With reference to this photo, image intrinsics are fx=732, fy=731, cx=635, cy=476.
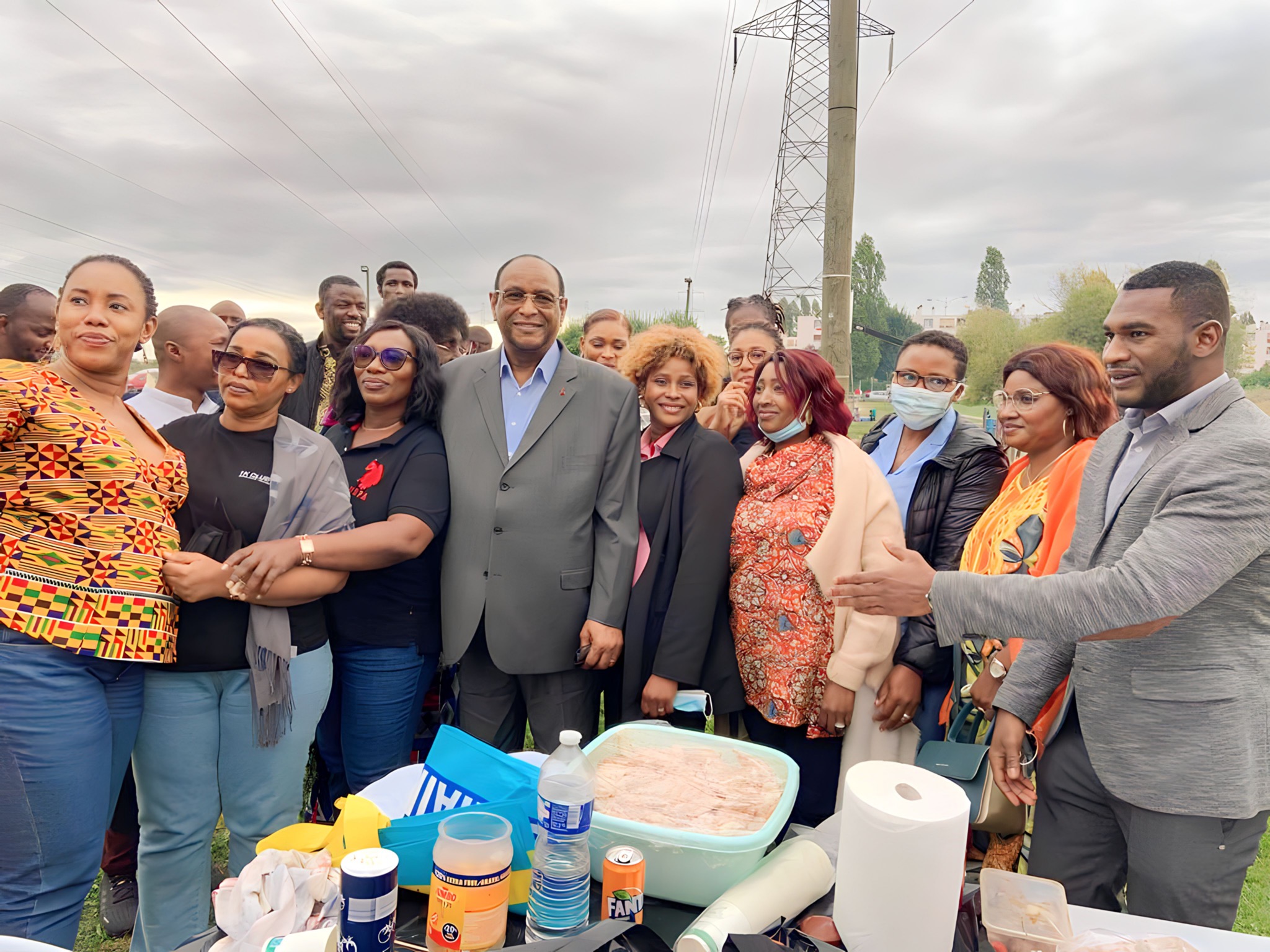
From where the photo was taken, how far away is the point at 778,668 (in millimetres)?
2816

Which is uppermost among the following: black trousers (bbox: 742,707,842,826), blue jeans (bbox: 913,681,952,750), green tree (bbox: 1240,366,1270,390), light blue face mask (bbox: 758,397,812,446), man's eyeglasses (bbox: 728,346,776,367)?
green tree (bbox: 1240,366,1270,390)

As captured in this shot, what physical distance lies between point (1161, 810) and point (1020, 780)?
15.6 inches

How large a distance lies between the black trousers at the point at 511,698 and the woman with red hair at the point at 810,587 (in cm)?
69

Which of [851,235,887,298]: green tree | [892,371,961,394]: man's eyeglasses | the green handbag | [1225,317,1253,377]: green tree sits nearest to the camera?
the green handbag

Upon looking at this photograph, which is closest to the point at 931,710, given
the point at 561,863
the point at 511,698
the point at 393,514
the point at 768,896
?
the point at 511,698

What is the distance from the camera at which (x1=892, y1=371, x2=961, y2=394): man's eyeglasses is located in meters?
3.35

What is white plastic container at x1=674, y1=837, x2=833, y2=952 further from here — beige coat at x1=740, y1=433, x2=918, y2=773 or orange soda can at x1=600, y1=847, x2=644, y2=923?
beige coat at x1=740, y1=433, x2=918, y2=773

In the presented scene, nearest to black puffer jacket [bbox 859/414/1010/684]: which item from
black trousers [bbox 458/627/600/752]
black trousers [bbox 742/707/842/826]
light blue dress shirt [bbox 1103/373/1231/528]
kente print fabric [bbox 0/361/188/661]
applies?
black trousers [bbox 742/707/842/826]

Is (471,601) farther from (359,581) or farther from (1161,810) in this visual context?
(1161,810)

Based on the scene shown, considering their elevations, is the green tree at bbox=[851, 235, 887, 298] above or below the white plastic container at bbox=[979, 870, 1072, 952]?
above

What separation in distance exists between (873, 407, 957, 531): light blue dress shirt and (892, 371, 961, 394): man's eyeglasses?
0.40 ft

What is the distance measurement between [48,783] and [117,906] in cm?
154

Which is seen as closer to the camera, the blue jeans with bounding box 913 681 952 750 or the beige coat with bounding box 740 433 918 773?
the beige coat with bounding box 740 433 918 773

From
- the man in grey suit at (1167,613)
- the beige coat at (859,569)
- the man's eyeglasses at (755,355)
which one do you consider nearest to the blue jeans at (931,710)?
the beige coat at (859,569)
